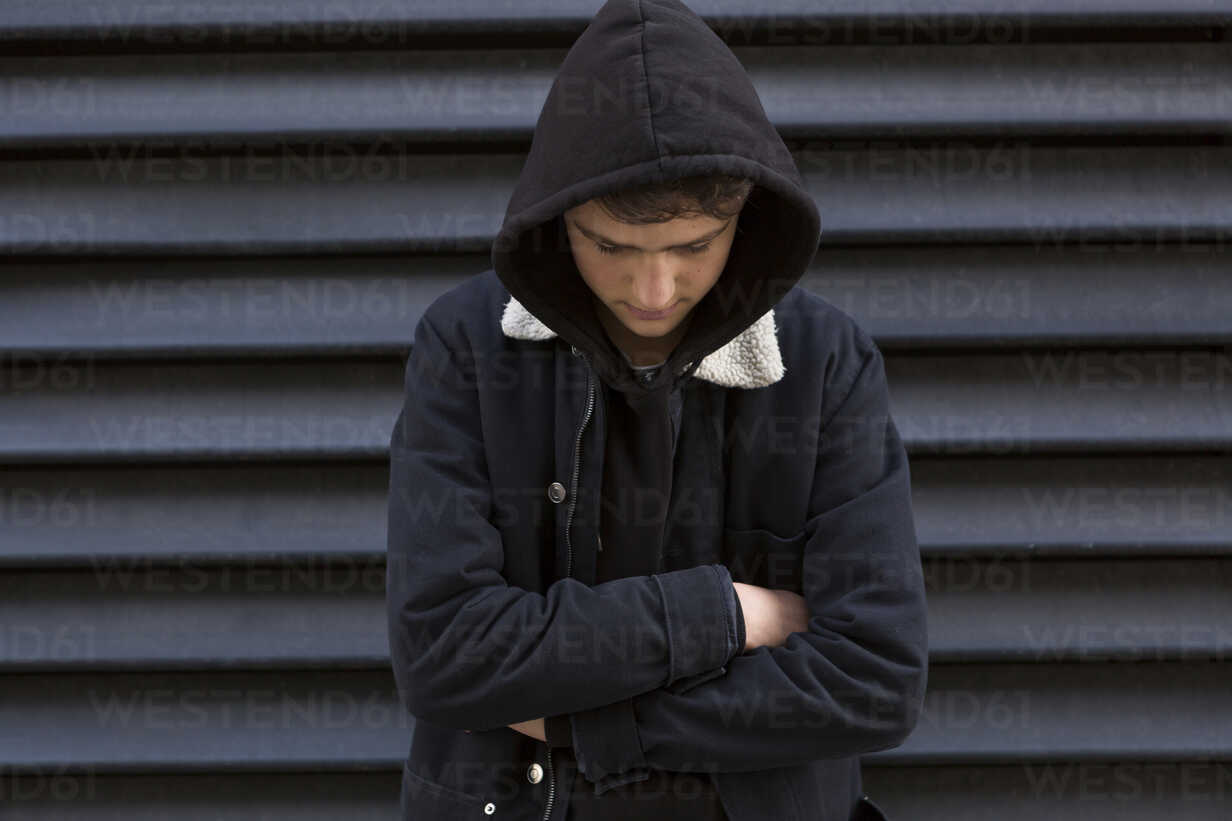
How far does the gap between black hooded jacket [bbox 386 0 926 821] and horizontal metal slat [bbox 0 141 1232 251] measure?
25.2 inches

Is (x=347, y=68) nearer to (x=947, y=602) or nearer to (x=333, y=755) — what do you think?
(x=333, y=755)

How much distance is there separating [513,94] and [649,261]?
1057 millimetres

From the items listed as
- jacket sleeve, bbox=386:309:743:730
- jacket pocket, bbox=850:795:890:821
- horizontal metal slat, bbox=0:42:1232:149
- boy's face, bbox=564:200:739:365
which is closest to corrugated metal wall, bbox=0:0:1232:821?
horizontal metal slat, bbox=0:42:1232:149

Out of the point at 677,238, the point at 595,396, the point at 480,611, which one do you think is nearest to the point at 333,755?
the point at 480,611

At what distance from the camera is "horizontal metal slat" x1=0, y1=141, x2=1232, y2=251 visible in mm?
2246

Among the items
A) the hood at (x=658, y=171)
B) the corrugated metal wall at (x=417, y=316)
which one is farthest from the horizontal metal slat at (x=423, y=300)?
the hood at (x=658, y=171)

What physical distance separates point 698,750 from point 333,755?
116 centimetres

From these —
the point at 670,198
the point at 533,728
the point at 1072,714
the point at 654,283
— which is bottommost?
the point at 1072,714

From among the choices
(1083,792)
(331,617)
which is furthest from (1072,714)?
(331,617)

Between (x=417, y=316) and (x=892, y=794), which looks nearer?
(x=417, y=316)

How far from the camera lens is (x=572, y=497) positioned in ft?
5.19

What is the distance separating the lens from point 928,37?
2238 mm

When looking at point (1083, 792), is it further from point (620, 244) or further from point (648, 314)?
point (620, 244)

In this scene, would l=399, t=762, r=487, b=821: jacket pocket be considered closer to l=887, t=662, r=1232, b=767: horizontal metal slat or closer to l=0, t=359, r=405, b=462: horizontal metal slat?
l=0, t=359, r=405, b=462: horizontal metal slat
